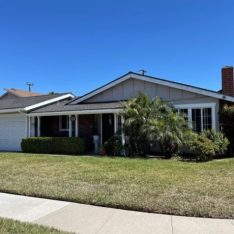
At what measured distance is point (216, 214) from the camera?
6.29m

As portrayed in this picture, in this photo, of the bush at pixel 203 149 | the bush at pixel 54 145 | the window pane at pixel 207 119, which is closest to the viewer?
the bush at pixel 203 149

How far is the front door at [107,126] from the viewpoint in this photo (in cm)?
1975

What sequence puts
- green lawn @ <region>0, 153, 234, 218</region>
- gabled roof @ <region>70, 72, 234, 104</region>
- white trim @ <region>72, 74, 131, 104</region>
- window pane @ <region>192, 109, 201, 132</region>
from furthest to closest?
white trim @ <region>72, 74, 131, 104</region> → window pane @ <region>192, 109, 201, 132</region> → gabled roof @ <region>70, 72, 234, 104</region> → green lawn @ <region>0, 153, 234, 218</region>

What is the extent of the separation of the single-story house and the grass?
11355 mm

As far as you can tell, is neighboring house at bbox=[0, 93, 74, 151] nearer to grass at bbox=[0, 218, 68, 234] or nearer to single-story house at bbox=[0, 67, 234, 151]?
single-story house at bbox=[0, 67, 234, 151]

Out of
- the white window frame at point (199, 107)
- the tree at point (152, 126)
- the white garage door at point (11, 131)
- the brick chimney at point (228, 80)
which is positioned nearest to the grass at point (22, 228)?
the tree at point (152, 126)

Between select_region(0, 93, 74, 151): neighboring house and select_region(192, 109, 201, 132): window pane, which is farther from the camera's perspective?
select_region(0, 93, 74, 151): neighboring house

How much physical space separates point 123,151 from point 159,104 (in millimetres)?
2899

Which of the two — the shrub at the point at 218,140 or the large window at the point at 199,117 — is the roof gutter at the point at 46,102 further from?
the shrub at the point at 218,140

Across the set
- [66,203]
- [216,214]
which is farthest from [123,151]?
[216,214]

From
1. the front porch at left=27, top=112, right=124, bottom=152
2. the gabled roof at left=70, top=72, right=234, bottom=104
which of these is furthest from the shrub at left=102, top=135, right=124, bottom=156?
→ the gabled roof at left=70, top=72, right=234, bottom=104

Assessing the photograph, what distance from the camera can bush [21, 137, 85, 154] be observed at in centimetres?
1820

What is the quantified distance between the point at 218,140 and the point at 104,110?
608 centimetres

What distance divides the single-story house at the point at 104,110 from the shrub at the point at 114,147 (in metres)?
1.04
